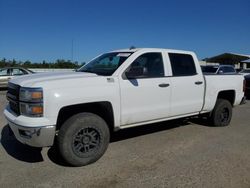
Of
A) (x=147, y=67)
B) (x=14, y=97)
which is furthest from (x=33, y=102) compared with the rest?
(x=147, y=67)

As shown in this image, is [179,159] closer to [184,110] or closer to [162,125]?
[184,110]

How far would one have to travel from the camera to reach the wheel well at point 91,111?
432 centimetres

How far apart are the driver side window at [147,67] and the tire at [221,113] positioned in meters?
2.29

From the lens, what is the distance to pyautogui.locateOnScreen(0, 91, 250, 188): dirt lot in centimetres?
381

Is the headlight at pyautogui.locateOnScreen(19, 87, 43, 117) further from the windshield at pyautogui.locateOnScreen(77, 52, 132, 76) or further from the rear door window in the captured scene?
the rear door window

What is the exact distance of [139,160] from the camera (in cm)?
461

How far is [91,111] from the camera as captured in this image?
463cm

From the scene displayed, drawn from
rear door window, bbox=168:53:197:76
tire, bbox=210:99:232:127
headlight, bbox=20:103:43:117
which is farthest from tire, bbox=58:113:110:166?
tire, bbox=210:99:232:127

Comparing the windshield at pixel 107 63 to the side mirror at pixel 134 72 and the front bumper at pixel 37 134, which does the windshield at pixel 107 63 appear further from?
the front bumper at pixel 37 134

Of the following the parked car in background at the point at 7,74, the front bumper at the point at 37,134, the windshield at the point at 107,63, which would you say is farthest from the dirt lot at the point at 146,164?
the parked car in background at the point at 7,74

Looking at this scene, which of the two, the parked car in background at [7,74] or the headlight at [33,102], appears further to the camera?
the parked car in background at [7,74]

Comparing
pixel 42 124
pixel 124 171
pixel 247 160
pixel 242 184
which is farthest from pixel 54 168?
pixel 247 160

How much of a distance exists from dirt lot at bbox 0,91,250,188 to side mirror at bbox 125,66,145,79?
4.55 feet

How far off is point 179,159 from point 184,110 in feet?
4.76
